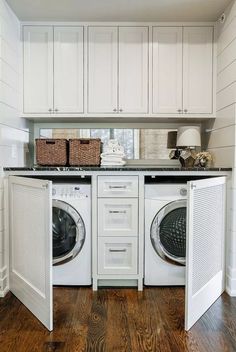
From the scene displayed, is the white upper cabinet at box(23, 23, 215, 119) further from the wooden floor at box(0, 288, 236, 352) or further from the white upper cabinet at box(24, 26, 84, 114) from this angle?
the wooden floor at box(0, 288, 236, 352)

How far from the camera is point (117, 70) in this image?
2.74 metres

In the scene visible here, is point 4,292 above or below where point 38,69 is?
below

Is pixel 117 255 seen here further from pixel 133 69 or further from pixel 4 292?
pixel 133 69

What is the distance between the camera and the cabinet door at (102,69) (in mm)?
2715

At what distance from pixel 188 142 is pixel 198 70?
2.18ft

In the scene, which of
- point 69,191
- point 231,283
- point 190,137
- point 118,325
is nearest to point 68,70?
point 69,191

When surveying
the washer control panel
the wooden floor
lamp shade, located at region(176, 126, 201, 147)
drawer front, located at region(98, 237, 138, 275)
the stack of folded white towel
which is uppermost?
lamp shade, located at region(176, 126, 201, 147)

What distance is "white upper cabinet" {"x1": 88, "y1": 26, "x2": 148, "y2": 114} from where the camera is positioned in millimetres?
2715

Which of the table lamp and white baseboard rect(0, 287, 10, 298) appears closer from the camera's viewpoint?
white baseboard rect(0, 287, 10, 298)

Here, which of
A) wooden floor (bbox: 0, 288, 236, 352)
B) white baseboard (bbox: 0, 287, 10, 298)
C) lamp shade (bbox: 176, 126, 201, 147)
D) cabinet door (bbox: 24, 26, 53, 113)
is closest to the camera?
wooden floor (bbox: 0, 288, 236, 352)

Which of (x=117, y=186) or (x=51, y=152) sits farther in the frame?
(x=51, y=152)

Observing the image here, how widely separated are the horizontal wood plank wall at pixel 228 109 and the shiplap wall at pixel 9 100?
180 centimetres

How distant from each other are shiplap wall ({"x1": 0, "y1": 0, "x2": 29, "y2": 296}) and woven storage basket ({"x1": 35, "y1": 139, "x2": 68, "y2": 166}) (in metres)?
0.20

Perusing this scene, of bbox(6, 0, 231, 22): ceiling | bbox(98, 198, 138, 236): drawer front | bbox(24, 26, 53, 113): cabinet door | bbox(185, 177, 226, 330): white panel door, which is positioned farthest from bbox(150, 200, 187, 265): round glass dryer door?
bbox(6, 0, 231, 22): ceiling
